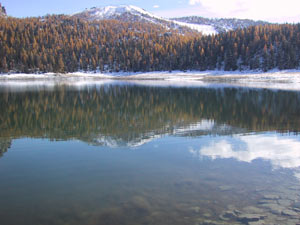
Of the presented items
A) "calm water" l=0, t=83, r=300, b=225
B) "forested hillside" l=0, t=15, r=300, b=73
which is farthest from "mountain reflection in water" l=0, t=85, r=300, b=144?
"forested hillside" l=0, t=15, r=300, b=73

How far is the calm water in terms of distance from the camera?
24.7 feet

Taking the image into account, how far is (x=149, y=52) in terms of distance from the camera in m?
153

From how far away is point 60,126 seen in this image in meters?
20.0

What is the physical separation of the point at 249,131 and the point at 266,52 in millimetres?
109770

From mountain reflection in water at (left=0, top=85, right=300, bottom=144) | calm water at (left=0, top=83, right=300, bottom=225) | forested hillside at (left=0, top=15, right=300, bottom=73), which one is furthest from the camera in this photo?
forested hillside at (left=0, top=15, right=300, bottom=73)

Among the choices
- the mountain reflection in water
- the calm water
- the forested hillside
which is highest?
the forested hillside

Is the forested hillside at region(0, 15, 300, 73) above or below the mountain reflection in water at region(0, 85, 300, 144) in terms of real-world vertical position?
above

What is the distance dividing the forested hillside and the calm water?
10764cm

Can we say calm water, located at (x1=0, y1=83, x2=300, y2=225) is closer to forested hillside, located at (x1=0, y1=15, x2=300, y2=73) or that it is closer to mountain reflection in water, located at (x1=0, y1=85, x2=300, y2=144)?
mountain reflection in water, located at (x1=0, y1=85, x2=300, y2=144)

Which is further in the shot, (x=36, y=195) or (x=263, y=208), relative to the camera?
(x=36, y=195)

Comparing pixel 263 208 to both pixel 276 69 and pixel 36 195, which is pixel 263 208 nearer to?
pixel 36 195

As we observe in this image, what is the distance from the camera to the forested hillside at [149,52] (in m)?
123

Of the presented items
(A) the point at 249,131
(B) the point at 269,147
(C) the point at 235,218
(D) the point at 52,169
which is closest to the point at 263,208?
(C) the point at 235,218

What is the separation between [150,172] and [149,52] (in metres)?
147
